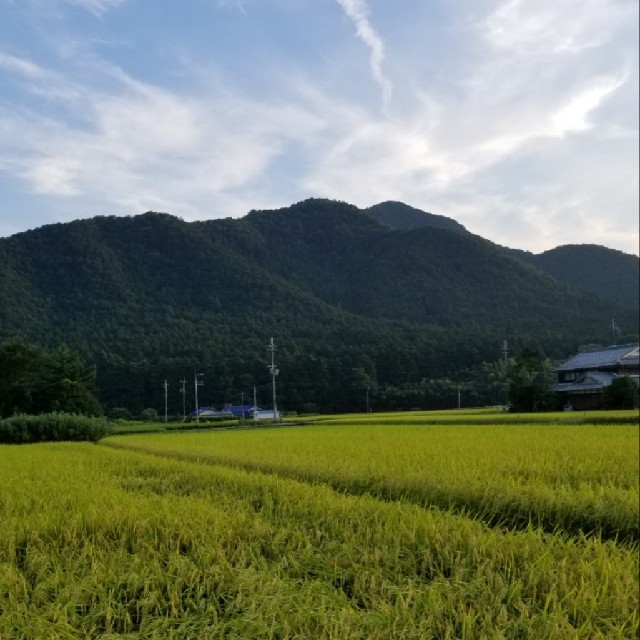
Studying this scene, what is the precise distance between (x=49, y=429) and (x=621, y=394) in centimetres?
2544

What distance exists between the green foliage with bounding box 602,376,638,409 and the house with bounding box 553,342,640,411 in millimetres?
2470

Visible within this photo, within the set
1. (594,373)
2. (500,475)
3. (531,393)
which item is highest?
(594,373)

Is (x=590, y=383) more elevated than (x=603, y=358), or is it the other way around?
(x=603, y=358)

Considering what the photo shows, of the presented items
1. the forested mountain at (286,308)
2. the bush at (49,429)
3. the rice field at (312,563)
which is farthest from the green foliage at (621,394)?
the rice field at (312,563)

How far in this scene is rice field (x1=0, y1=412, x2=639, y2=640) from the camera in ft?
8.33

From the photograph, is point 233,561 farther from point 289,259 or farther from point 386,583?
point 289,259

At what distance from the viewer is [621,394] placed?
30.5 metres

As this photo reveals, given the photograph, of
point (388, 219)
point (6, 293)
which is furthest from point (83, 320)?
point (388, 219)

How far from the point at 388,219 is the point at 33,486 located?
4431 inches

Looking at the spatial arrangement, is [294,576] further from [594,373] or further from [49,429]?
[594,373]

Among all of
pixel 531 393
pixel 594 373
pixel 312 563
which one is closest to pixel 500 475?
pixel 312 563

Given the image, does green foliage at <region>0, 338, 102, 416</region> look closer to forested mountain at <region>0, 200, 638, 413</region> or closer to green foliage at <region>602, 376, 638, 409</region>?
forested mountain at <region>0, 200, 638, 413</region>

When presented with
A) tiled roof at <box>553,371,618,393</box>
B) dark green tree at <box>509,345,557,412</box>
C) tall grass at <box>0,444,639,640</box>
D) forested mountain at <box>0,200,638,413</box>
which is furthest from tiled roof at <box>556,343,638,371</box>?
tall grass at <box>0,444,639,640</box>

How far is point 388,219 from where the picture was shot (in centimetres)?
11594
